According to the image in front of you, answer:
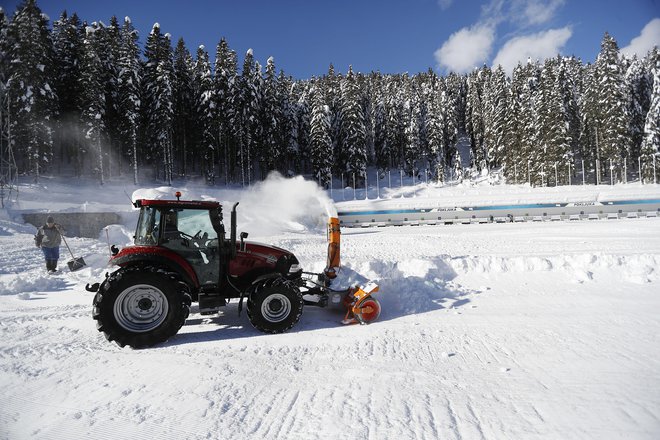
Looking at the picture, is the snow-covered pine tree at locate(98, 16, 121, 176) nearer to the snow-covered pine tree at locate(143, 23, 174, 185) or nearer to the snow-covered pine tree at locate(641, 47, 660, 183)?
the snow-covered pine tree at locate(143, 23, 174, 185)

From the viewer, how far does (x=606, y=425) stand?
3064mm

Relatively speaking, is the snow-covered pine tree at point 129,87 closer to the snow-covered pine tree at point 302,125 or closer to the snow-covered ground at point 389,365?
the snow-covered pine tree at point 302,125

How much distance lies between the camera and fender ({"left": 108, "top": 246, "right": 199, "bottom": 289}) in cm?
520

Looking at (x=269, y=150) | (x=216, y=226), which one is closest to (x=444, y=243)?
(x=216, y=226)

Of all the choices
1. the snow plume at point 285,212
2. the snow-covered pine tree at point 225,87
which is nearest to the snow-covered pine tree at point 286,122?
the snow-covered pine tree at point 225,87

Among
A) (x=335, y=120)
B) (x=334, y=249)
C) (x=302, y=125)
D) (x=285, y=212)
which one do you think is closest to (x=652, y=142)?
(x=335, y=120)

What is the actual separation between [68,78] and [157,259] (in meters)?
40.2

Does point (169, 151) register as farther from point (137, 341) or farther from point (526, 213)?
point (137, 341)

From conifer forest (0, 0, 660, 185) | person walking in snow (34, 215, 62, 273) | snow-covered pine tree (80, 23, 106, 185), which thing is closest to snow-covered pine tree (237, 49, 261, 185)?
conifer forest (0, 0, 660, 185)

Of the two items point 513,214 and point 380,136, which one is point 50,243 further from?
point 380,136

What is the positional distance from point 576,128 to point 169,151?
55.8m

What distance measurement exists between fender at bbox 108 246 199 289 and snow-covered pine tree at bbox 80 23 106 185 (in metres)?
34.1

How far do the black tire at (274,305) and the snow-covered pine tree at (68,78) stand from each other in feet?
125

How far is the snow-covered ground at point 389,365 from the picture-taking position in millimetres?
3174
